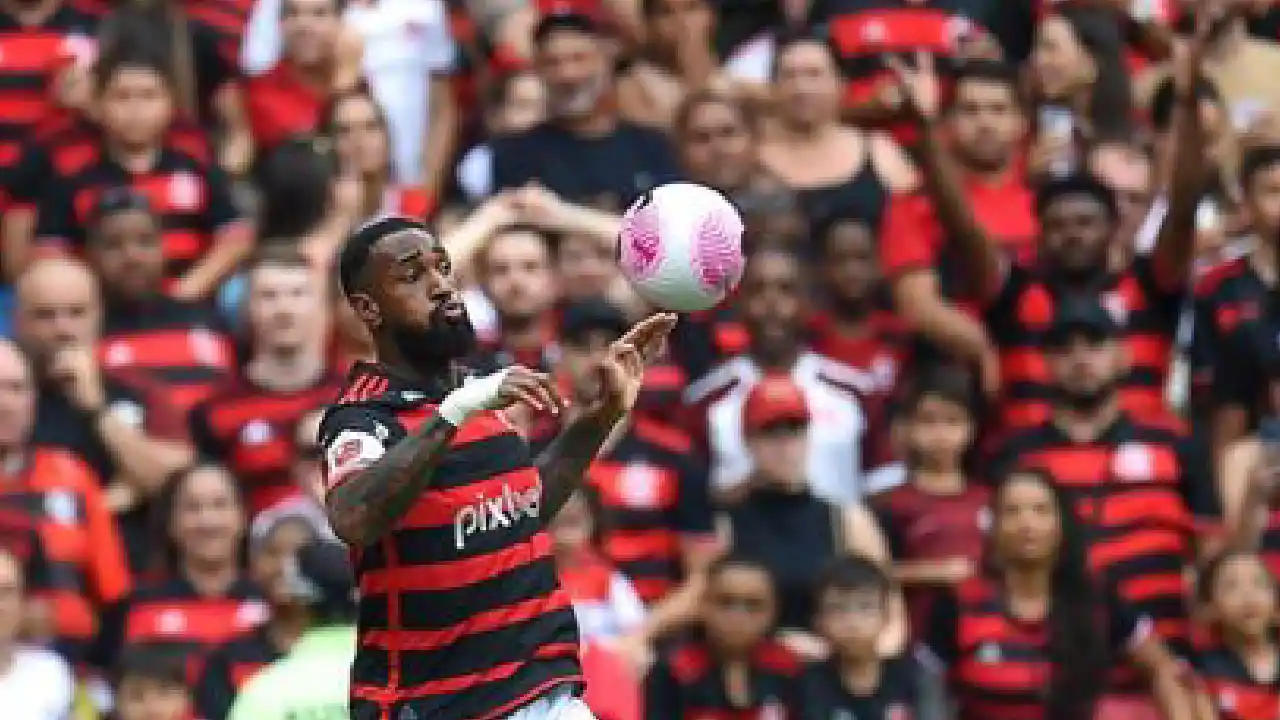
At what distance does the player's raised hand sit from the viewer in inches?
310

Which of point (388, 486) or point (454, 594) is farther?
point (454, 594)

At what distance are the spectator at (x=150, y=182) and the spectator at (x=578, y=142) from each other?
3.53 feet

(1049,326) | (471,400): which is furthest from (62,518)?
(471,400)

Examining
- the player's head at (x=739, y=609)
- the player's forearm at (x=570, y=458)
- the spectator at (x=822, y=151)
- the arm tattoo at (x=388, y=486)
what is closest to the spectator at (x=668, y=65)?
the spectator at (x=822, y=151)

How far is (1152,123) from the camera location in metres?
13.9

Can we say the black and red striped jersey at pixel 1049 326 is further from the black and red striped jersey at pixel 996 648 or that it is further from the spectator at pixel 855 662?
the spectator at pixel 855 662

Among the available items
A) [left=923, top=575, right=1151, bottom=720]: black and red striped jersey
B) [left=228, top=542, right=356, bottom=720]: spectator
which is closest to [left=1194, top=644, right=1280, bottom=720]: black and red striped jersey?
[left=923, top=575, right=1151, bottom=720]: black and red striped jersey

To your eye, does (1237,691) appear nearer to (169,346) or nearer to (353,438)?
(169,346)

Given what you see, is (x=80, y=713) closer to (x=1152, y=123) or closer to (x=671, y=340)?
(x=671, y=340)

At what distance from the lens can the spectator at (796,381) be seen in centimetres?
1224

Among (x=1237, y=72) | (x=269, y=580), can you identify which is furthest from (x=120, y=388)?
(x=1237, y=72)

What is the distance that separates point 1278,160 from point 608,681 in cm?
446

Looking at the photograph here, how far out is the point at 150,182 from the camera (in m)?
12.8

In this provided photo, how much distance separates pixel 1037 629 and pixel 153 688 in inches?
119
